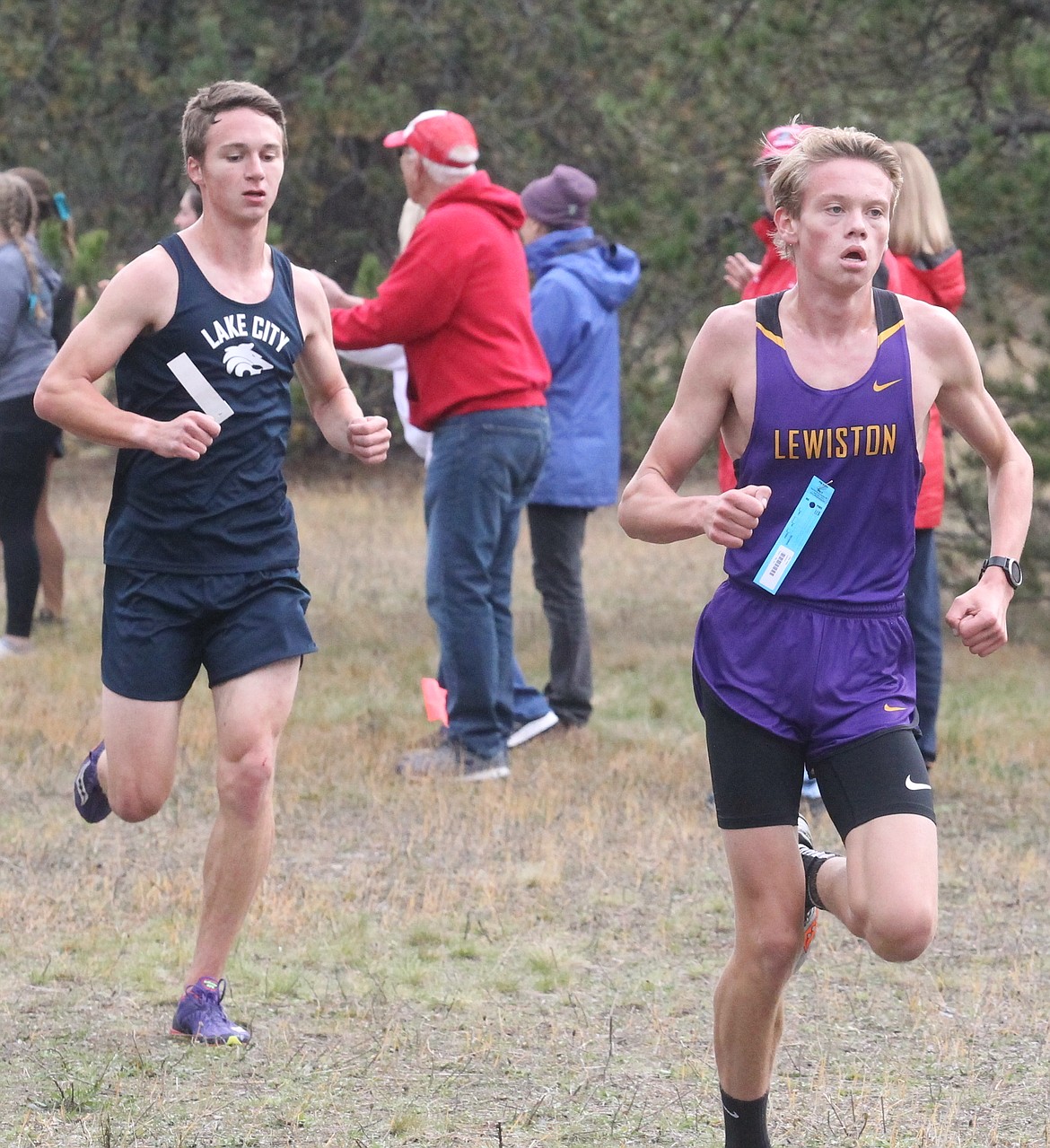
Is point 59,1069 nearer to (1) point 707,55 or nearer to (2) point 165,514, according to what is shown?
(2) point 165,514

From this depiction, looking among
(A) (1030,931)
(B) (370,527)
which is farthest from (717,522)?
(B) (370,527)

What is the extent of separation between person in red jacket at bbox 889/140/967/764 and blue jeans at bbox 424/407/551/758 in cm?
145

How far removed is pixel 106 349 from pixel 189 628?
0.67 meters

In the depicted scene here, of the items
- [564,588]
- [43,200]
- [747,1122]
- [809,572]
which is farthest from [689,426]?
[43,200]

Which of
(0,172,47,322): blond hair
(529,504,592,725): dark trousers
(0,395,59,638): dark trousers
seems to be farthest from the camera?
(0,395,59,638): dark trousers

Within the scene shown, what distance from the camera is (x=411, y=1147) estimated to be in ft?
12.6

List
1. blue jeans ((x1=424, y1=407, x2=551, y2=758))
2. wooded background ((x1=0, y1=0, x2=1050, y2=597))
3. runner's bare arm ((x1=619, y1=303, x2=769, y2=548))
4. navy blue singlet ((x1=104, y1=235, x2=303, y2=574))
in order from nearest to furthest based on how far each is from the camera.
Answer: runner's bare arm ((x1=619, y1=303, x2=769, y2=548))
navy blue singlet ((x1=104, y1=235, x2=303, y2=574))
blue jeans ((x1=424, y1=407, x2=551, y2=758))
wooded background ((x1=0, y1=0, x2=1050, y2=597))

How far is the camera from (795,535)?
3.43 m

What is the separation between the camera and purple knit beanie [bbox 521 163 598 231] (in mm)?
7637

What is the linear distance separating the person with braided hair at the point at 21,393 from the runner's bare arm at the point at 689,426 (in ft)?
18.8

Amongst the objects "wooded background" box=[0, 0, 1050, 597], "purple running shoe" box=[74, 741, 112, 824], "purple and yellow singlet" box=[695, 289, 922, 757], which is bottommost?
"purple running shoe" box=[74, 741, 112, 824]

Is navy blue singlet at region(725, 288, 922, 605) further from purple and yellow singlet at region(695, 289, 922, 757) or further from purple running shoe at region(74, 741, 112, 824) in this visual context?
purple running shoe at region(74, 741, 112, 824)

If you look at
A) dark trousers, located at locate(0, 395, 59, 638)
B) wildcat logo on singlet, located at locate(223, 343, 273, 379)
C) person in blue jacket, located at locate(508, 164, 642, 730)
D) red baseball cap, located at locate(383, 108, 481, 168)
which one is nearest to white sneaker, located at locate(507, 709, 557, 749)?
person in blue jacket, located at locate(508, 164, 642, 730)

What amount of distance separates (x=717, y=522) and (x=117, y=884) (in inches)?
123
